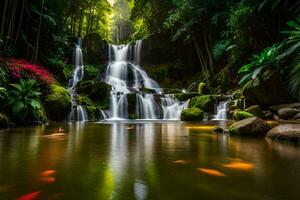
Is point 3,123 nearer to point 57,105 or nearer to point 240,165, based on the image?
point 57,105

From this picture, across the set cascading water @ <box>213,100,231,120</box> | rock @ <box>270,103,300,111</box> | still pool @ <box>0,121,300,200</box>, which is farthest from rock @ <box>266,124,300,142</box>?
cascading water @ <box>213,100,231,120</box>

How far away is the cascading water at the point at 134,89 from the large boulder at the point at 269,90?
14.6 ft

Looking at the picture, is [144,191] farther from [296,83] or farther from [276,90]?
[276,90]

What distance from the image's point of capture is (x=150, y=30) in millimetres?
29703

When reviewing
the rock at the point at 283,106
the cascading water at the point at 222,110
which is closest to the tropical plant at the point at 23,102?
the cascading water at the point at 222,110

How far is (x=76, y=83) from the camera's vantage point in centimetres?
2173

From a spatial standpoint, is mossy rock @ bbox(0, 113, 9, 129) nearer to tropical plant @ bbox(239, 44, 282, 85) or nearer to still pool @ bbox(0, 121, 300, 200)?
still pool @ bbox(0, 121, 300, 200)

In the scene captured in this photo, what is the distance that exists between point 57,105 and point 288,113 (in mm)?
10066

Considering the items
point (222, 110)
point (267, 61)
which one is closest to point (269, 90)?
point (267, 61)

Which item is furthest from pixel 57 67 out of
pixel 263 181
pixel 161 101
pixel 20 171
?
pixel 263 181

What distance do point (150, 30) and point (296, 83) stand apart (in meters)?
23.6

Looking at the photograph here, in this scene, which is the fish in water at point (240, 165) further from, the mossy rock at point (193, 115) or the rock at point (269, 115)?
the mossy rock at point (193, 115)

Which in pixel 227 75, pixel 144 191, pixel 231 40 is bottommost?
pixel 144 191

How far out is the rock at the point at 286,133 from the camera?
5.70 metres
